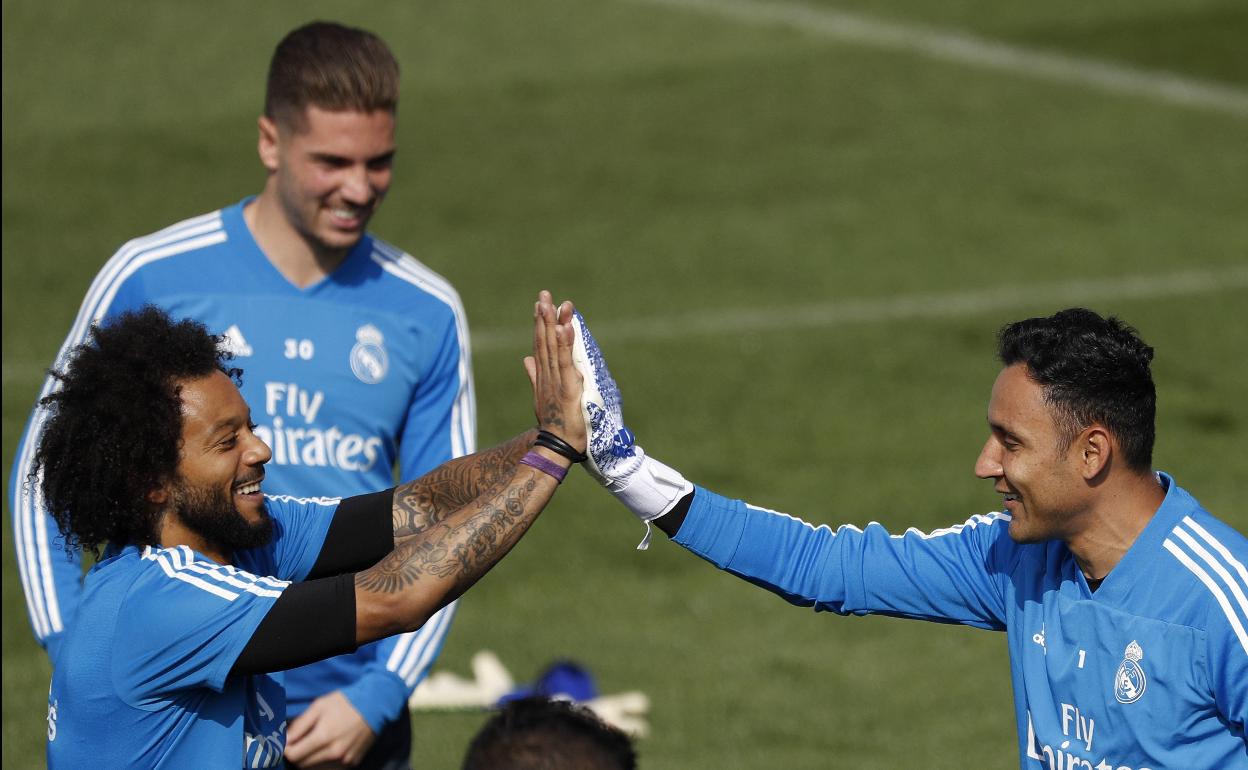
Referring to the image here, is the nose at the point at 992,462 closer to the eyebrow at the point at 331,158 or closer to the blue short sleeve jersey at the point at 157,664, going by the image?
the blue short sleeve jersey at the point at 157,664

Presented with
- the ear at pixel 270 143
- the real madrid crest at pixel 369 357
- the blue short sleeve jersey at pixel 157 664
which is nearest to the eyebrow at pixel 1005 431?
the blue short sleeve jersey at pixel 157 664

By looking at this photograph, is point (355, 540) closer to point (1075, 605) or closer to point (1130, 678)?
point (1075, 605)

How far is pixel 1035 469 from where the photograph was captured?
4125 mm

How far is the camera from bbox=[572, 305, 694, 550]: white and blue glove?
4188 mm

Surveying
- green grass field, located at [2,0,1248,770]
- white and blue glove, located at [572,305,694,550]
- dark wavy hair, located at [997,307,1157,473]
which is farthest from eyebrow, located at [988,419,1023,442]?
green grass field, located at [2,0,1248,770]

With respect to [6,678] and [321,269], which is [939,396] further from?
[321,269]

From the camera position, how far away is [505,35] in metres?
19.2

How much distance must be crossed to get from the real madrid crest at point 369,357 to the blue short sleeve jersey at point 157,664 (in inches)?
57.0

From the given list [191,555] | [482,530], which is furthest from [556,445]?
[191,555]

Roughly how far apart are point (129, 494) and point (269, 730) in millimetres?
714

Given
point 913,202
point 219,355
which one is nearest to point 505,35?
point 913,202

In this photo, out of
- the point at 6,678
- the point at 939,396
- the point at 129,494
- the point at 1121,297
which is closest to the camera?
the point at 129,494

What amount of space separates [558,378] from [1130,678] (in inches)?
60.8

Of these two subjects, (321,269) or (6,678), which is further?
(6,678)
